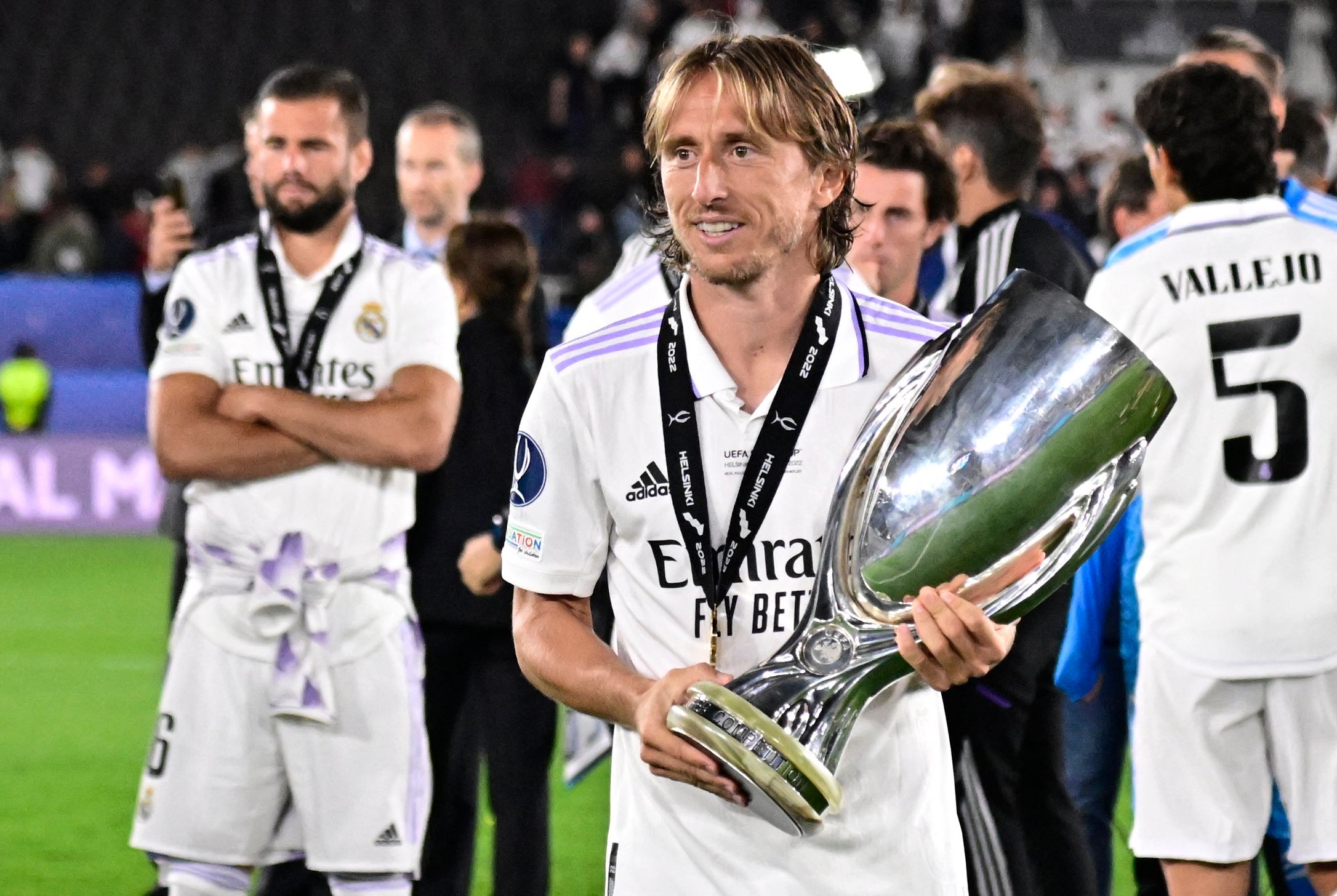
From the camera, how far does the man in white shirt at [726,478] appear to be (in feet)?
7.45

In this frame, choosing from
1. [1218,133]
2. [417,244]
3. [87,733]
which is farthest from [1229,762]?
[87,733]

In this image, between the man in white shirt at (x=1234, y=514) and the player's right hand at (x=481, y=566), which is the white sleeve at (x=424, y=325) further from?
the man in white shirt at (x=1234, y=514)

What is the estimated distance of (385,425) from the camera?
395 centimetres

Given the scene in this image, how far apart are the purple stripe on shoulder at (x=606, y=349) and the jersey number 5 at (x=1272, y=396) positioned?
1.51 meters

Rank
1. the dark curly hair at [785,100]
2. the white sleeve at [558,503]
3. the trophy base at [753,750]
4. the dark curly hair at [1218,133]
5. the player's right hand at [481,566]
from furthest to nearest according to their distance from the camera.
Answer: the player's right hand at [481,566]
the dark curly hair at [1218,133]
the white sleeve at [558,503]
the dark curly hair at [785,100]
the trophy base at [753,750]

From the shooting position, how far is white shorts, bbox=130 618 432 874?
3.86m

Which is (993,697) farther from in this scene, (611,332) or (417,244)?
(417,244)

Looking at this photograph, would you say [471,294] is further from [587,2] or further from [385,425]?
[587,2]

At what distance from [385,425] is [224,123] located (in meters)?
16.2

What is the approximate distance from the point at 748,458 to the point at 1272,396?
1.57m

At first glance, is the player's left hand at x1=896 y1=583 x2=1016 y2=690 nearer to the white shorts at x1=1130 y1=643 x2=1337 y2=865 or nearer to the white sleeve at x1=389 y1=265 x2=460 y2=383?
the white shorts at x1=1130 y1=643 x2=1337 y2=865

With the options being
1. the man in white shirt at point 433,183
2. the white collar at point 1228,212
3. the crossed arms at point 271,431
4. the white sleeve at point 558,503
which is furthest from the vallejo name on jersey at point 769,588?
the man in white shirt at point 433,183

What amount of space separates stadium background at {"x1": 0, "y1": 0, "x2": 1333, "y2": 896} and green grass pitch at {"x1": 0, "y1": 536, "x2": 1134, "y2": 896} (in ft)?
0.12

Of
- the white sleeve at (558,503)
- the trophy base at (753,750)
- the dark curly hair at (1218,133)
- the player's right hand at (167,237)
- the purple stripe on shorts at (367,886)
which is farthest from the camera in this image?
the player's right hand at (167,237)
